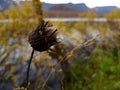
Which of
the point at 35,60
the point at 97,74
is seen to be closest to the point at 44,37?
the point at 35,60

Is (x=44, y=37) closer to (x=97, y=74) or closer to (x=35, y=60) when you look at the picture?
(x=35, y=60)

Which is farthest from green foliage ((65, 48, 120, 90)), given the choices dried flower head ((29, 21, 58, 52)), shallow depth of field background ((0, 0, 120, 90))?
dried flower head ((29, 21, 58, 52))

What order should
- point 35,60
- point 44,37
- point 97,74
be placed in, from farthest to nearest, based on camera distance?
point 97,74, point 35,60, point 44,37

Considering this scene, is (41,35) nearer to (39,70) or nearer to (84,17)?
(39,70)

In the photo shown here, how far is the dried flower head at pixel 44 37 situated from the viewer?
128 cm

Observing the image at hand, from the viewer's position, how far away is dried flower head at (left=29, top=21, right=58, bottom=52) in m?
1.28

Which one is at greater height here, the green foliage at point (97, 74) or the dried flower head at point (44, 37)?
the dried flower head at point (44, 37)

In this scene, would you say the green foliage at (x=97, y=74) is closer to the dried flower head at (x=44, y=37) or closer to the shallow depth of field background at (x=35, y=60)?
the shallow depth of field background at (x=35, y=60)

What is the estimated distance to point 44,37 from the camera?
4.19 ft

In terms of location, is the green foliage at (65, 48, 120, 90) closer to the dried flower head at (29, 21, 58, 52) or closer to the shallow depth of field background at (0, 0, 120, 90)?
the shallow depth of field background at (0, 0, 120, 90)

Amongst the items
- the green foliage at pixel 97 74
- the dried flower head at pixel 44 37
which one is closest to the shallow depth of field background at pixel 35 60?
the green foliage at pixel 97 74

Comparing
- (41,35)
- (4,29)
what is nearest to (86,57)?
(4,29)

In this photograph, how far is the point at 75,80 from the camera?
5047mm

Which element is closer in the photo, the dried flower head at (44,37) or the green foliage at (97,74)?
the dried flower head at (44,37)
